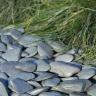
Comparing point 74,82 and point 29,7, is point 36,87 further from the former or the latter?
point 29,7

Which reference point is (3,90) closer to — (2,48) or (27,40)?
(2,48)

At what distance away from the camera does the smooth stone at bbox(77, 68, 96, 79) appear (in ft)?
10.6

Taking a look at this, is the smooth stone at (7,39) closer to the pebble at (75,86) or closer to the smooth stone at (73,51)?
the smooth stone at (73,51)

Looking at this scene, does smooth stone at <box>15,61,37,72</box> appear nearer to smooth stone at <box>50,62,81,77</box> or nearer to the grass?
smooth stone at <box>50,62,81,77</box>

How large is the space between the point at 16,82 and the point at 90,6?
1.12 metres

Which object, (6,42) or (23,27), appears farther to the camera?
(23,27)

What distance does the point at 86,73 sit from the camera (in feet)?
10.7

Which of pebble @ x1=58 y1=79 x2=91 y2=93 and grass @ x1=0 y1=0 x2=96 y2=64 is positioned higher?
grass @ x1=0 y1=0 x2=96 y2=64

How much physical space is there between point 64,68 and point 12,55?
568 millimetres

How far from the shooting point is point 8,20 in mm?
4586

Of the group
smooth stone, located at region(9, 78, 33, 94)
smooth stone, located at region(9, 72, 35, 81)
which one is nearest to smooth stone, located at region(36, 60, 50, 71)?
smooth stone, located at region(9, 72, 35, 81)

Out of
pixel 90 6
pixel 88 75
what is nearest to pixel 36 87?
pixel 88 75

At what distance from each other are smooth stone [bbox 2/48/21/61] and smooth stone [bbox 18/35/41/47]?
17 centimetres

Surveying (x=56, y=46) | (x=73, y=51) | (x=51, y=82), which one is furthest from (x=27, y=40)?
(x=51, y=82)
